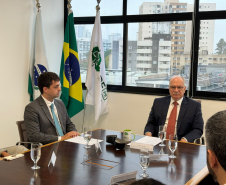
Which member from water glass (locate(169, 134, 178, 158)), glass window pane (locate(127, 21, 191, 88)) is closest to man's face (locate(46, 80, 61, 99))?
water glass (locate(169, 134, 178, 158))

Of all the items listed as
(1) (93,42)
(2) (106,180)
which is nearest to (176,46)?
(1) (93,42)

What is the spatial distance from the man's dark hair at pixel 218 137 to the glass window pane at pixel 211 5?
3544mm

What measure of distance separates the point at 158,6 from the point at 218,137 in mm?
3893

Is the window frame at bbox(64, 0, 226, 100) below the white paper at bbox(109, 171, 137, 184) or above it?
above

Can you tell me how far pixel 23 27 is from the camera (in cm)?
443

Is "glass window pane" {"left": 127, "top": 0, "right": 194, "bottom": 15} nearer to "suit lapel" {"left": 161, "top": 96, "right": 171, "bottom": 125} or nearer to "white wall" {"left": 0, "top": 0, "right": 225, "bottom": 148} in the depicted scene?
"white wall" {"left": 0, "top": 0, "right": 225, "bottom": 148}

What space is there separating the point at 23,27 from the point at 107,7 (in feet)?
4.85

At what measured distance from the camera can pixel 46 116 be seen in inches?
120

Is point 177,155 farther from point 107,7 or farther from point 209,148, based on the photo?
point 107,7

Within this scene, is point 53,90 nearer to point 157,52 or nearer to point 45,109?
point 45,109

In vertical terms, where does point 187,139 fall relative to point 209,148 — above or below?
below

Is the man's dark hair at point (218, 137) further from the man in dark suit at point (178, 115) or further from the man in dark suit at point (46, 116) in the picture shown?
the man in dark suit at point (178, 115)

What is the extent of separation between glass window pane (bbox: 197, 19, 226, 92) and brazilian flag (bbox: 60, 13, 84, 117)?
195 centimetres

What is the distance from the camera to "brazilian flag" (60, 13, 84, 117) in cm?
478
